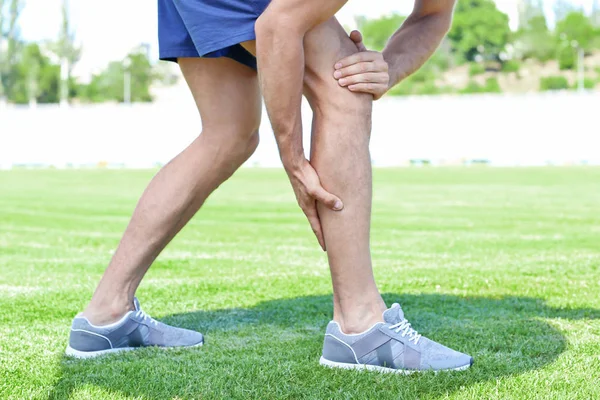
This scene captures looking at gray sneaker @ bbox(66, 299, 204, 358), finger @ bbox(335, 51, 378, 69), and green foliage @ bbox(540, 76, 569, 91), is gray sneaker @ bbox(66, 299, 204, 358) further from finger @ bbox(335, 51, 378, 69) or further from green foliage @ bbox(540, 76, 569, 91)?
green foliage @ bbox(540, 76, 569, 91)

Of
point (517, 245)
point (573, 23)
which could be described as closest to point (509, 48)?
point (573, 23)

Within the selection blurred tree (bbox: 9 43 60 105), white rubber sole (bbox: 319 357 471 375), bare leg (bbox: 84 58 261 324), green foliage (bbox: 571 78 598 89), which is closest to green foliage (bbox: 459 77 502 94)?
green foliage (bbox: 571 78 598 89)

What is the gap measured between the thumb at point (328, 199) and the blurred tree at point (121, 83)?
222ft

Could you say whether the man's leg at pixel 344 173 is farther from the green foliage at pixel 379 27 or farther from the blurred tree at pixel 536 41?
the green foliage at pixel 379 27

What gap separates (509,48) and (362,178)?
245 ft

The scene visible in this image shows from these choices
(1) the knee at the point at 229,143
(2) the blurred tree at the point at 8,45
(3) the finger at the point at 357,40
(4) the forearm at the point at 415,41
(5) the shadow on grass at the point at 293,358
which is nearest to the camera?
(5) the shadow on grass at the point at 293,358

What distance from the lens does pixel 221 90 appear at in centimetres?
228

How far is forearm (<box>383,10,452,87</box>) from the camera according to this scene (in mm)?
2179

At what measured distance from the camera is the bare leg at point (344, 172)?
1.94m

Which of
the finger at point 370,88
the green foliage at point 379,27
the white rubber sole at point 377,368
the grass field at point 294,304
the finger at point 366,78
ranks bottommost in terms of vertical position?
the grass field at point 294,304

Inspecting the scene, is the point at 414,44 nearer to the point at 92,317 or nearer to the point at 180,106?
the point at 92,317

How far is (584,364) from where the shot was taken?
198cm

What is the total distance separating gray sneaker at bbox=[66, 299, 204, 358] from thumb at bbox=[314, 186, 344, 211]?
644 mm

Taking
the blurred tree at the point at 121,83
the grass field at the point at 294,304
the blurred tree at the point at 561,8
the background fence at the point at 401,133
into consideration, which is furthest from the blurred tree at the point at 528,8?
the grass field at the point at 294,304
